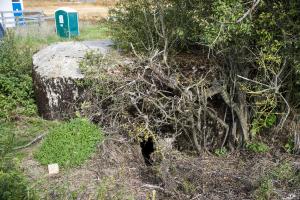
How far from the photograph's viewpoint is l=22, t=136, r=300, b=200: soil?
14.1 feet

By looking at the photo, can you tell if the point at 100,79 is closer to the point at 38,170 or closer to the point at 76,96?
the point at 76,96

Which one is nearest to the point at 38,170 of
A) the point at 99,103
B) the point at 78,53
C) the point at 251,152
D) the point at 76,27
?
the point at 99,103

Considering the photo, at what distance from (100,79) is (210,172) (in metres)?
2.14

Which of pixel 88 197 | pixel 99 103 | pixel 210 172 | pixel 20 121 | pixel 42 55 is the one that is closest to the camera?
pixel 88 197

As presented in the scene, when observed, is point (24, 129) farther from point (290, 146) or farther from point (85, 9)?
point (85, 9)

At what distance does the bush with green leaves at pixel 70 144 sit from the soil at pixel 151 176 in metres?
0.10

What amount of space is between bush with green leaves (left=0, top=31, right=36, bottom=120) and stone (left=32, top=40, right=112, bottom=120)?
0.23 m

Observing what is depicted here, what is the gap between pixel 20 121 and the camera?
6535mm

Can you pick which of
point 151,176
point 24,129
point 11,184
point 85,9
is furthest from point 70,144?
point 85,9

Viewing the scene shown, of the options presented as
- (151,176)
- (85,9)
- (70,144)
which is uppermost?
(85,9)

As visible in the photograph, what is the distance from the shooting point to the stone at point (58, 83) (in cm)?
610

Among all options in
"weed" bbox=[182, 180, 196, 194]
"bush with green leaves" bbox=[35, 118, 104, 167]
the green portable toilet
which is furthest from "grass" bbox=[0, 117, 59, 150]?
the green portable toilet

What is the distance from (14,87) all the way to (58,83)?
1.26 meters

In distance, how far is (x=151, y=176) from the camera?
4.90m
